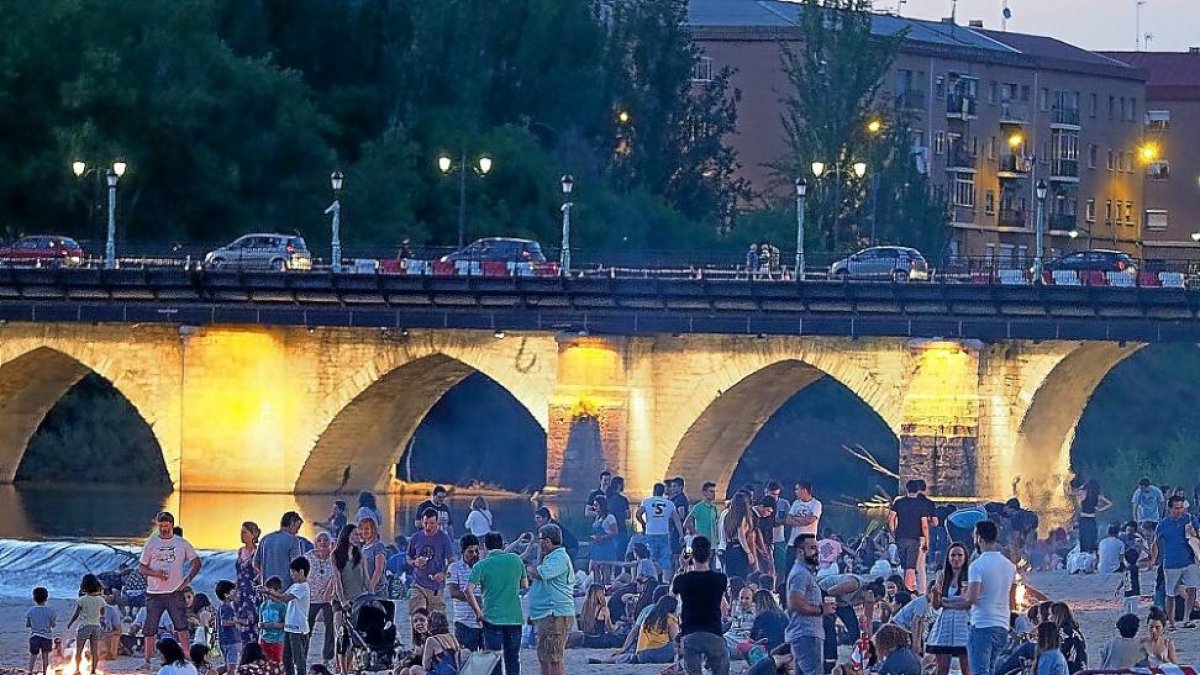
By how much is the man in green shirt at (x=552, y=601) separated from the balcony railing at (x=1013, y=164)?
78760 mm

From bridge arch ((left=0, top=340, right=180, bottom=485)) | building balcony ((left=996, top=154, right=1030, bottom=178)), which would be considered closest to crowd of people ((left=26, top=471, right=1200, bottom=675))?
bridge arch ((left=0, top=340, right=180, bottom=485))

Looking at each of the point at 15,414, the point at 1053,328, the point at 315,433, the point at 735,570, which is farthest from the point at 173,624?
the point at 15,414

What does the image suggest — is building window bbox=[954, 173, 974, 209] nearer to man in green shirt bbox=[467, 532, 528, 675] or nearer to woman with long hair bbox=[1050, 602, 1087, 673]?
woman with long hair bbox=[1050, 602, 1087, 673]

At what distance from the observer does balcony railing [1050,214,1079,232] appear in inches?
4085

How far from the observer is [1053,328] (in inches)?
2046

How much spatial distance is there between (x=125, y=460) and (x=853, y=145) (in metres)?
22.9

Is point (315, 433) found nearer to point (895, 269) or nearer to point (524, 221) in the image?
point (895, 269)

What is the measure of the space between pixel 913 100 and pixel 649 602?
221 ft

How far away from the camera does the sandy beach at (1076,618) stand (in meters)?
26.8

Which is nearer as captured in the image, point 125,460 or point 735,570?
point 735,570

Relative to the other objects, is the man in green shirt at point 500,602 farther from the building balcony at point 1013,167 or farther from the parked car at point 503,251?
the building balcony at point 1013,167

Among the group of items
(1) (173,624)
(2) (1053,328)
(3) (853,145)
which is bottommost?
(1) (173,624)

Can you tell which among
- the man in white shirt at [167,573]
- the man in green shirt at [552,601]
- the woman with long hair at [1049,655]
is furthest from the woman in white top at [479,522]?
the woman with long hair at [1049,655]

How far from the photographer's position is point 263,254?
205 ft
